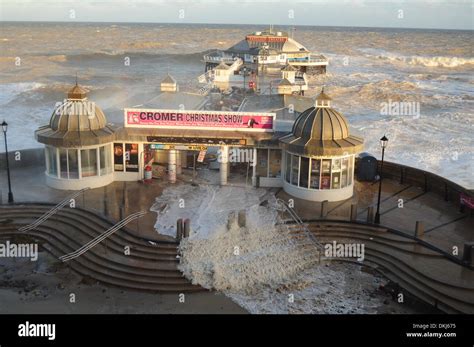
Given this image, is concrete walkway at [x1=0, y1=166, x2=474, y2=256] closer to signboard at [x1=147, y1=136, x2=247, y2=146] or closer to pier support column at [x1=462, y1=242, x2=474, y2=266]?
pier support column at [x1=462, y1=242, x2=474, y2=266]

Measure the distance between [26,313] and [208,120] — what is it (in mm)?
11616

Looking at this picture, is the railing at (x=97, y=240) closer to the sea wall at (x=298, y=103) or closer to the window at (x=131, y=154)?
the window at (x=131, y=154)

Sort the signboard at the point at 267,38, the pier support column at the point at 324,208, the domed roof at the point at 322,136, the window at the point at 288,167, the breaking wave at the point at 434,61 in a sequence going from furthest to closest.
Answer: the breaking wave at the point at 434,61
the signboard at the point at 267,38
the window at the point at 288,167
the domed roof at the point at 322,136
the pier support column at the point at 324,208

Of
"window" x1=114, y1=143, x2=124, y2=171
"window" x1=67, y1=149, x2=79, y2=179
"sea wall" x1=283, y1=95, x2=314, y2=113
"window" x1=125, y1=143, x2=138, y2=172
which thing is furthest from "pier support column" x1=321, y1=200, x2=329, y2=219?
"window" x1=67, y1=149, x2=79, y2=179

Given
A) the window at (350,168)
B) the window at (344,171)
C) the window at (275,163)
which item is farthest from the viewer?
the window at (275,163)

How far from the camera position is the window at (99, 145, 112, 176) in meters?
23.7

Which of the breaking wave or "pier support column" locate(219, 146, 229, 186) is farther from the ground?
the breaking wave

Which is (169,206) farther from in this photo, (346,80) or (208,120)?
(346,80)

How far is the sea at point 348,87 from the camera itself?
132 ft

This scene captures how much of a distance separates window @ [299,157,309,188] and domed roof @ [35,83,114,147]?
27.1 feet

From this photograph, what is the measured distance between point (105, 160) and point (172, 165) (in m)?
2.93

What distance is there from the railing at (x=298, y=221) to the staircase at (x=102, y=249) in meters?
4.69

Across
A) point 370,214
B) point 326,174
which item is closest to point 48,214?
point 326,174

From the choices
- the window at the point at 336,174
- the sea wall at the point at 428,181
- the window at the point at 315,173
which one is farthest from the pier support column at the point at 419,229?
the window at the point at 315,173
